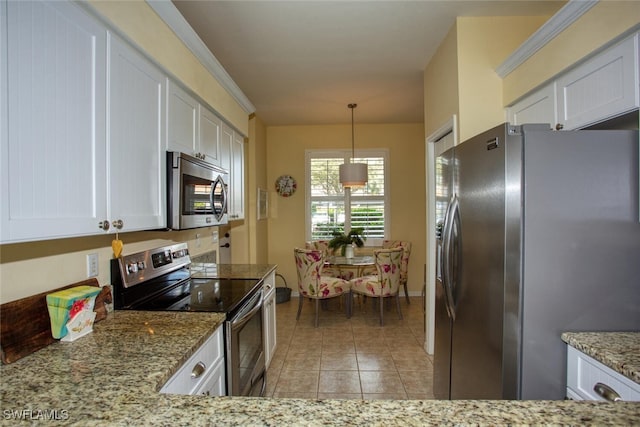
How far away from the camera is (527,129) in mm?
1278

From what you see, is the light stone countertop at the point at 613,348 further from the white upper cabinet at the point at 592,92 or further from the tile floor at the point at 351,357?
the tile floor at the point at 351,357

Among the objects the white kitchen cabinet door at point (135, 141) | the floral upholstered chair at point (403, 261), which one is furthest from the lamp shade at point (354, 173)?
the white kitchen cabinet door at point (135, 141)

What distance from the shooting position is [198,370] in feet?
3.97

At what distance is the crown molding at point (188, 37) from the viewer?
153 cm

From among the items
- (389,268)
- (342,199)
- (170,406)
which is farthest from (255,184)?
(170,406)

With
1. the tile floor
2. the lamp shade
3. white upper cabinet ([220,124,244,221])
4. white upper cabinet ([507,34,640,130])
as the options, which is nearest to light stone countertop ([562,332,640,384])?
white upper cabinet ([507,34,640,130])

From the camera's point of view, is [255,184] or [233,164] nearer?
[233,164]

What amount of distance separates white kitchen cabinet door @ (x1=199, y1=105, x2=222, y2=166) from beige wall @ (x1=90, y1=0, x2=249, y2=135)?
76 millimetres

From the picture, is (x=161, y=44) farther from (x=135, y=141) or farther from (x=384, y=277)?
(x=384, y=277)

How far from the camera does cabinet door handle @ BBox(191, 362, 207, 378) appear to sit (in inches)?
46.4

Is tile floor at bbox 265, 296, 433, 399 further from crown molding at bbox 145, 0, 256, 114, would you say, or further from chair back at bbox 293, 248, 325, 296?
crown molding at bbox 145, 0, 256, 114

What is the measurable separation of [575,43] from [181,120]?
219 cm

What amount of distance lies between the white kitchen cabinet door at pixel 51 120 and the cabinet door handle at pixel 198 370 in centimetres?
63

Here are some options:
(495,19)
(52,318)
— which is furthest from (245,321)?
(495,19)
